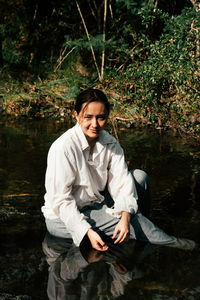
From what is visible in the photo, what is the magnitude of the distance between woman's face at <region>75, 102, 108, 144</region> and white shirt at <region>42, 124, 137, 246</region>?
5cm

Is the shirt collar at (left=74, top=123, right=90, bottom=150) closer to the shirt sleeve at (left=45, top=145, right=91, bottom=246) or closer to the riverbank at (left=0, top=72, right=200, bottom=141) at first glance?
the shirt sleeve at (left=45, top=145, right=91, bottom=246)

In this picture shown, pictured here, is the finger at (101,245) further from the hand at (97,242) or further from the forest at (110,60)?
the forest at (110,60)

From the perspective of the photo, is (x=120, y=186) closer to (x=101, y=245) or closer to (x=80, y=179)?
(x=80, y=179)

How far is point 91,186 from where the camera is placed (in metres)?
2.94

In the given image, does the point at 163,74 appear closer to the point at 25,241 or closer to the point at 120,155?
the point at 120,155

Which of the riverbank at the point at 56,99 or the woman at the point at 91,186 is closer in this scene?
the woman at the point at 91,186

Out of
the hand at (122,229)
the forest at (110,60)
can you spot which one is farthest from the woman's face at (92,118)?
the forest at (110,60)

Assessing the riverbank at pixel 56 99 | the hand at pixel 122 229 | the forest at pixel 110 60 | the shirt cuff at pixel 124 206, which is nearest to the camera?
the hand at pixel 122 229

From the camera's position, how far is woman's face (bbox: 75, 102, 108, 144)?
9.27 ft

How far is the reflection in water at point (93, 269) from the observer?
2.44 meters

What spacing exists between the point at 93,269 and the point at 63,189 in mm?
559

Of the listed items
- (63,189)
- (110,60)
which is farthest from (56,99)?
(63,189)

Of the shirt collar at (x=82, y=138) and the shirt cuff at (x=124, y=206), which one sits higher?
the shirt collar at (x=82, y=138)

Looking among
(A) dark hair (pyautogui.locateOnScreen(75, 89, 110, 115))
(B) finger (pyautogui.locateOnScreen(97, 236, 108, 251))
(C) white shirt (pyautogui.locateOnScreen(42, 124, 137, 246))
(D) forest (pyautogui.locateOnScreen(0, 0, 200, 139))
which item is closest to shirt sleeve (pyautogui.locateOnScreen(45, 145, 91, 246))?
(C) white shirt (pyautogui.locateOnScreen(42, 124, 137, 246))
